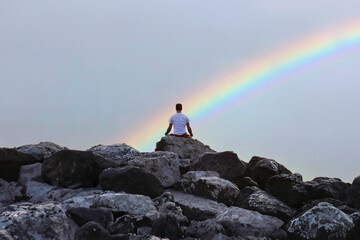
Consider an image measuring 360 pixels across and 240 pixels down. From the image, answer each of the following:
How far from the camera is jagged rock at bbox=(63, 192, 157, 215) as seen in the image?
34.3 ft

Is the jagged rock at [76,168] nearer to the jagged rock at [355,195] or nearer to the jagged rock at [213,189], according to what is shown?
the jagged rock at [213,189]

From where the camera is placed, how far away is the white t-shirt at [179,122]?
17.7 meters

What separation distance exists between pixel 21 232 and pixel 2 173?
19.1 feet

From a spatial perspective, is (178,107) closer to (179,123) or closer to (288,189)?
(179,123)

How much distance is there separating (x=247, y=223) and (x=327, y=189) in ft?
12.6

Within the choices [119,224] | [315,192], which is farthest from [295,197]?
[119,224]

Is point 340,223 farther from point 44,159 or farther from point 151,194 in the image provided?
point 44,159

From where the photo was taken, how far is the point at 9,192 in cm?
1330

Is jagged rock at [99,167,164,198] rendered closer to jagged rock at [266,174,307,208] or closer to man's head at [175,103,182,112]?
jagged rock at [266,174,307,208]

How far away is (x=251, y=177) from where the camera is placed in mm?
14219

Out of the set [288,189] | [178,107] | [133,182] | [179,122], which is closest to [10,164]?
[133,182]

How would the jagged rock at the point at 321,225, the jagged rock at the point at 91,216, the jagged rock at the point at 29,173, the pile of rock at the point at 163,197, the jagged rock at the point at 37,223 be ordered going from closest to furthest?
the jagged rock at the point at 37,223, the pile of rock at the point at 163,197, the jagged rock at the point at 91,216, the jagged rock at the point at 321,225, the jagged rock at the point at 29,173

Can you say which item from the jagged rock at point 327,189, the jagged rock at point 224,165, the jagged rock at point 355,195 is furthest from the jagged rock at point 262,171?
the jagged rock at point 355,195

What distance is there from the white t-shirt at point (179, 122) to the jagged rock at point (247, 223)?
23.4 feet
